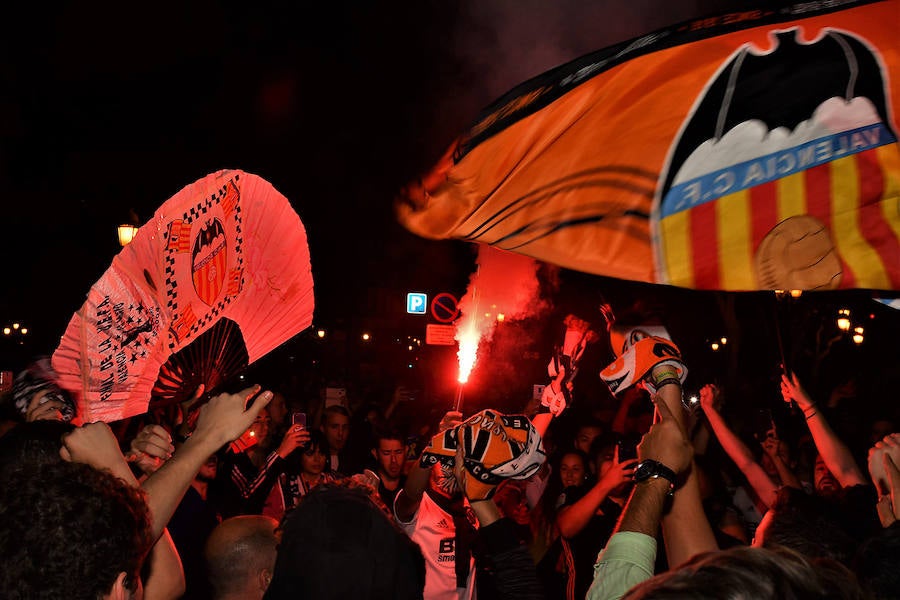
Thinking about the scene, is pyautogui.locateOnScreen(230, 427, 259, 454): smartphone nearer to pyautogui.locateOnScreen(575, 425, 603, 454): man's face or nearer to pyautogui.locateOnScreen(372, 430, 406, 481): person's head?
pyautogui.locateOnScreen(372, 430, 406, 481): person's head

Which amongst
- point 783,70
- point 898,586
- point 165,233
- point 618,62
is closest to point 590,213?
point 618,62

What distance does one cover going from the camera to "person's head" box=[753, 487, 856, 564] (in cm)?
302

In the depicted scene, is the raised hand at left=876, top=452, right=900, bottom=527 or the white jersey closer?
the raised hand at left=876, top=452, right=900, bottom=527

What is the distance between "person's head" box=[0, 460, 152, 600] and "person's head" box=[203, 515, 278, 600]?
110 cm

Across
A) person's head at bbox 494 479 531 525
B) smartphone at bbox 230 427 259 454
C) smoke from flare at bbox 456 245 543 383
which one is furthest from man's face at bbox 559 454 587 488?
smoke from flare at bbox 456 245 543 383

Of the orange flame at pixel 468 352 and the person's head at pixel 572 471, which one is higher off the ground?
the orange flame at pixel 468 352

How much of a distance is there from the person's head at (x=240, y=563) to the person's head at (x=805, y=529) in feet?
7.05

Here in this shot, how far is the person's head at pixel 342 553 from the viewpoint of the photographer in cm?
253

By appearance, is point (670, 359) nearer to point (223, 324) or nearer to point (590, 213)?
point (590, 213)

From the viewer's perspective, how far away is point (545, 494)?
7250mm

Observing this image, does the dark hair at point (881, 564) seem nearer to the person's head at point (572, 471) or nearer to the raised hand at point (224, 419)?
the raised hand at point (224, 419)

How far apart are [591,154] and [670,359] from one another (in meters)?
0.93

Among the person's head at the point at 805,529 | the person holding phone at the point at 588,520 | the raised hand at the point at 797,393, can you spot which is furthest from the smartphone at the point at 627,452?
the person's head at the point at 805,529

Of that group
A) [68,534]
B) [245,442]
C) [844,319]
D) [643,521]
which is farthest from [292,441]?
[844,319]
